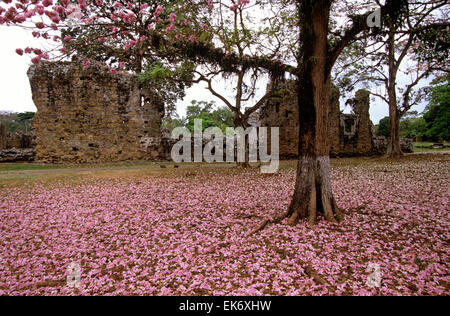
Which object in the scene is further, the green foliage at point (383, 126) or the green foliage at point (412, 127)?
the green foliage at point (383, 126)

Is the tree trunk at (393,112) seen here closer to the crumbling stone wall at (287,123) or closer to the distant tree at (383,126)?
the crumbling stone wall at (287,123)

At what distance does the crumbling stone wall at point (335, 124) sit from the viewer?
18.8 metres

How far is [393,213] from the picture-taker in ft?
16.3

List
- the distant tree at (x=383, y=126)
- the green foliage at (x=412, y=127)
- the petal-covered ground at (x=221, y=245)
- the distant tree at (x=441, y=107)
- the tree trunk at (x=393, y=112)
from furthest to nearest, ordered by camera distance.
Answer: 1. the distant tree at (x=383, y=126)
2. the green foliage at (x=412, y=127)
3. the distant tree at (x=441, y=107)
4. the tree trunk at (x=393, y=112)
5. the petal-covered ground at (x=221, y=245)

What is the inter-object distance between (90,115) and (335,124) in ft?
57.1

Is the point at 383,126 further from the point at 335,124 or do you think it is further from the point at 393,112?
the point at 393,112

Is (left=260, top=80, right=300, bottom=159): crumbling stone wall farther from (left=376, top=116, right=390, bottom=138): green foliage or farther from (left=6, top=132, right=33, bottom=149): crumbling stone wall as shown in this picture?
(left=376, top=116, right=390, bottom=138): green foliage

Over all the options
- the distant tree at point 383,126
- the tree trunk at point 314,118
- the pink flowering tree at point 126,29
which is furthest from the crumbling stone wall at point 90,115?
the distant tree at point 383,126

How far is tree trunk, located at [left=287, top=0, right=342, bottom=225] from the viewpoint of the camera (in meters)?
4.55

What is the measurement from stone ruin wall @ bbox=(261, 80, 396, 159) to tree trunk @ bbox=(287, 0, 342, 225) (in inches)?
517

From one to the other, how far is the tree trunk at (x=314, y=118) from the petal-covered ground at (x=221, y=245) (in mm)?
453

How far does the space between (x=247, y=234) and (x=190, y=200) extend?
9.08 ft
